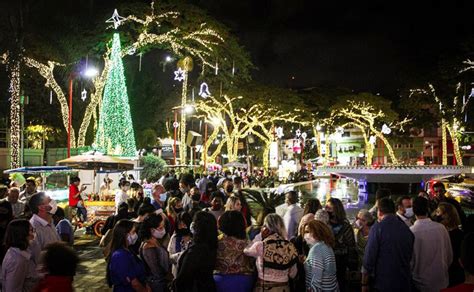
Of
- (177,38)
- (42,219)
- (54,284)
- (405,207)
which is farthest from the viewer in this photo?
(177,38)

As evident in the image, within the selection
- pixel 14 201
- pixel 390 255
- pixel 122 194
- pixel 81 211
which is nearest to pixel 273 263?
pixel 390 255

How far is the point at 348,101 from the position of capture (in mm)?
44938

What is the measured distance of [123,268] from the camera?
180 inches

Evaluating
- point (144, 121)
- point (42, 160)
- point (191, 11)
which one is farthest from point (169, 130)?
point (191, 11)

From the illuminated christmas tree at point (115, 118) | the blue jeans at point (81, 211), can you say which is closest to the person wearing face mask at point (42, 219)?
the blue jeans at point (81, 211)

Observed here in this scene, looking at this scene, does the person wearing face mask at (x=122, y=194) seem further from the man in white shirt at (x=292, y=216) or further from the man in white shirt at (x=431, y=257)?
the man in white shirt at (x=431, y=257)

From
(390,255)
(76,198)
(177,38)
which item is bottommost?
(76,198)

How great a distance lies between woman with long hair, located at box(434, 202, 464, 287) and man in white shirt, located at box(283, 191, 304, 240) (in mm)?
2271

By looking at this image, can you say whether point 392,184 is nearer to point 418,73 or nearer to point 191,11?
point 191,11

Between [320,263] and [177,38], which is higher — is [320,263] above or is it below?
below

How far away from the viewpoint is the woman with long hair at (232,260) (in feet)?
15.4

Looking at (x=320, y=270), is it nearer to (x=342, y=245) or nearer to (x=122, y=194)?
(x=342, y=245)

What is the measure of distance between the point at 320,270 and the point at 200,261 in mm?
1314

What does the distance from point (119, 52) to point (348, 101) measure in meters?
27.9
